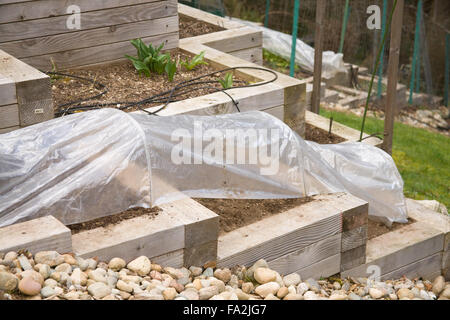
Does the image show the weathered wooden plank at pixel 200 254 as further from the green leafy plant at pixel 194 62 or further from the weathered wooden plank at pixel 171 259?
the green leafy plant at pixel 194 62

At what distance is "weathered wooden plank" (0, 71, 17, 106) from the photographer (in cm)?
427

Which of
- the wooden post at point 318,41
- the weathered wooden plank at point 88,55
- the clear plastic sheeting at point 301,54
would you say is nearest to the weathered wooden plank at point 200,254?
the weathered wooden plank at point 88,55

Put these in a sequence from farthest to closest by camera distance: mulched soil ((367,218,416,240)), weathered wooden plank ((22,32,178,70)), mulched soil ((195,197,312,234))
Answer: weathered wooden plank ((22,32,178,70)) < mulched soil ((367,218,416,240)) < mulched soil ((195,197,312,234))

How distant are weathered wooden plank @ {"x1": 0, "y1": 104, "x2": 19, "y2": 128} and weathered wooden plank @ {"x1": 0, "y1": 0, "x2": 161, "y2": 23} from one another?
Result: 118cm

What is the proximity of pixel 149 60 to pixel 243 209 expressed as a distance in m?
2.06

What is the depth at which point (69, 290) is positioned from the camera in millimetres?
2848

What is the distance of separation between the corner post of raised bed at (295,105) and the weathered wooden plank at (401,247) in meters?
1.33

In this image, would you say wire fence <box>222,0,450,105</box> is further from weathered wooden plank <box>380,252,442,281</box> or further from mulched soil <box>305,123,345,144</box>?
weathered wooden plank <box>380,252,442,281</box>

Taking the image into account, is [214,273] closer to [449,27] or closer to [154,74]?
[154,74]

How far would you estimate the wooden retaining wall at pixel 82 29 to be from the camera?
527 cm

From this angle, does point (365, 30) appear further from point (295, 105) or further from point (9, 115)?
point (9, 115)

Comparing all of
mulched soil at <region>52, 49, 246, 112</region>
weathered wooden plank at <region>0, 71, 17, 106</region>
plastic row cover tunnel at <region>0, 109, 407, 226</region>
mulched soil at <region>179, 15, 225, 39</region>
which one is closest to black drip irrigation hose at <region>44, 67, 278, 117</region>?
mulched soil at <region>52, 49, 246, 112</region>

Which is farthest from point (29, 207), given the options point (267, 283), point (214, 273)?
point (267, 283)
